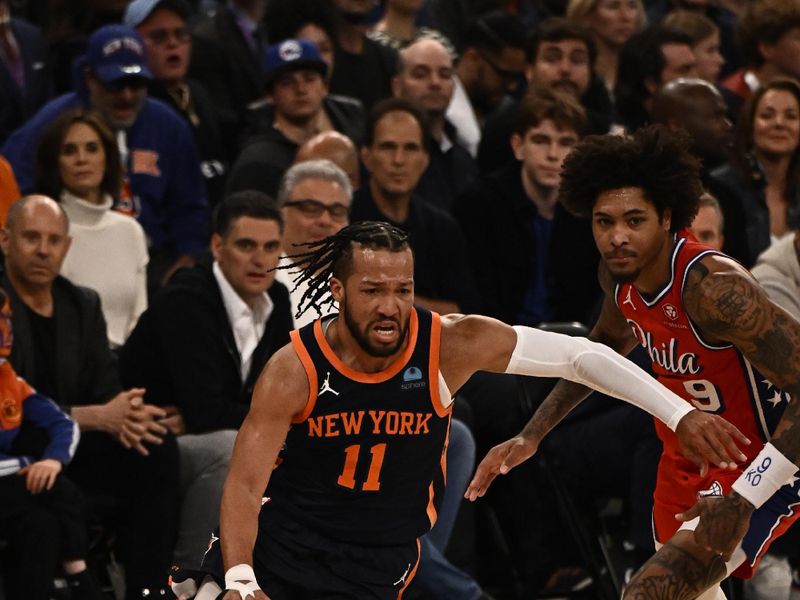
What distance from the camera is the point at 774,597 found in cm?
596

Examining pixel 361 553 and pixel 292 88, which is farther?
pixel 292 88

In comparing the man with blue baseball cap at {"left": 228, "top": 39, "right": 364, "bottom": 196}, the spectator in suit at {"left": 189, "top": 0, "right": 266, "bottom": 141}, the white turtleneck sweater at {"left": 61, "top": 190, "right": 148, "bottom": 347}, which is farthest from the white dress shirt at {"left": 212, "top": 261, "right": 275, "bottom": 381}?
the spectator in suit at {"left": 189, "top": 0, "right": 266, "bottom": 141}

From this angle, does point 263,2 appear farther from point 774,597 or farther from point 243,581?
point 243,581

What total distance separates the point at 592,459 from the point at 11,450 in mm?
2324

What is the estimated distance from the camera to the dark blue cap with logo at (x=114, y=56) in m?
7.18

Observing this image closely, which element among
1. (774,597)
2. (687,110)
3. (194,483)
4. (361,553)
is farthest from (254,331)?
(687,110)

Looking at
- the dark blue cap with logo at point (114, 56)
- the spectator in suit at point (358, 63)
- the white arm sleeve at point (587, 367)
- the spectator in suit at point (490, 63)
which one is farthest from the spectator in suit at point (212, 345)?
the spectator in suit at point (490, 63)

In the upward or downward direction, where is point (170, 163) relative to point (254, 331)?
upward

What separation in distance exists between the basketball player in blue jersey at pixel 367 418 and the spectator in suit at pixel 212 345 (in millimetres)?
1174

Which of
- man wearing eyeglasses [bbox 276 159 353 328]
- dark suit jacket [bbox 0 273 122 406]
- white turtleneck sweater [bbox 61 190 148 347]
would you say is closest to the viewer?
dark suit jacket [bbox 0 273 122 406]

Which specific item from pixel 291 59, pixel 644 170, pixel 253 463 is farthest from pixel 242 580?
pixel 291 59

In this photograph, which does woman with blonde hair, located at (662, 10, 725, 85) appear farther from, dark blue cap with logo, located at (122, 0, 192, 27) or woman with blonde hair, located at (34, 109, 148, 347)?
woman with blonde hair, located at (34, 109, 148, 347)

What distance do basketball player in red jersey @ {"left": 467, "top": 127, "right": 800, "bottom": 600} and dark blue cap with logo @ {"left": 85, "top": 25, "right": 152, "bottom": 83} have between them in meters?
2.77

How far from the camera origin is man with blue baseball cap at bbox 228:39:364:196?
7.34 meters
